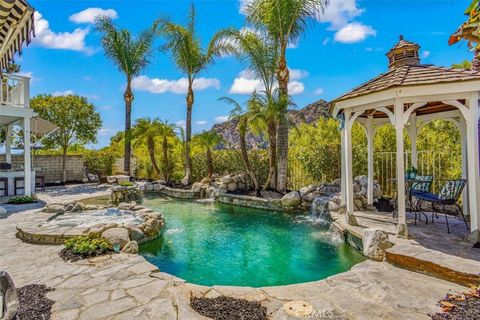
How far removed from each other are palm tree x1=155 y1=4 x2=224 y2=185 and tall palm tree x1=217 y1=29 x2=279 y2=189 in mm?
2664

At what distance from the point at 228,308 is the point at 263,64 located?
11468 millimetres

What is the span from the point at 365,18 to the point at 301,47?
352 centimetres

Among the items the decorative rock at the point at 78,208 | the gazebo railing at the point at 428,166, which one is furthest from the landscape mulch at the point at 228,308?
the gazebo railing at the point at 428,166

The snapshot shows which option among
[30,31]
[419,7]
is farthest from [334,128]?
[30,31]

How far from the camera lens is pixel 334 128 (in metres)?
16.8

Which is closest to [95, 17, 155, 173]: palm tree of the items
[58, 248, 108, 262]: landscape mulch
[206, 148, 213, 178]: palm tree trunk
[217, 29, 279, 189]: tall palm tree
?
[206, 148, 213, 178]: palm tree trunk

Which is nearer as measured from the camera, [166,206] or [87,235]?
[87,235]

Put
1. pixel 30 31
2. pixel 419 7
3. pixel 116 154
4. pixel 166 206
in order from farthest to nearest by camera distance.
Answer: pixel 116 154 → pixel 166 206 → pixel 419 7 → pixel 30 31

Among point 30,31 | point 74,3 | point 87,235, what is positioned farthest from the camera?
point 74,3

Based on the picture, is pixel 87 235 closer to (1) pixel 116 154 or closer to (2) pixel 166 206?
(2) pixel 166 206

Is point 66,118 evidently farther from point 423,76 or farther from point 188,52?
point 423,76

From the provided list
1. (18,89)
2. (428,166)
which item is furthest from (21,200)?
(428,166)

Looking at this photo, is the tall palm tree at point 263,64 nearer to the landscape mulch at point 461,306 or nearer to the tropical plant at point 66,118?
the landscape mulch at point 461,306

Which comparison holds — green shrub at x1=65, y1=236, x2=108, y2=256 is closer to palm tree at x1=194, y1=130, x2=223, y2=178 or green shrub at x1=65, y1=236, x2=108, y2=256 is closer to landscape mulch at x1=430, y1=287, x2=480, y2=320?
landscape mulch at x1=430, y1=287, x2=480, y2=320
